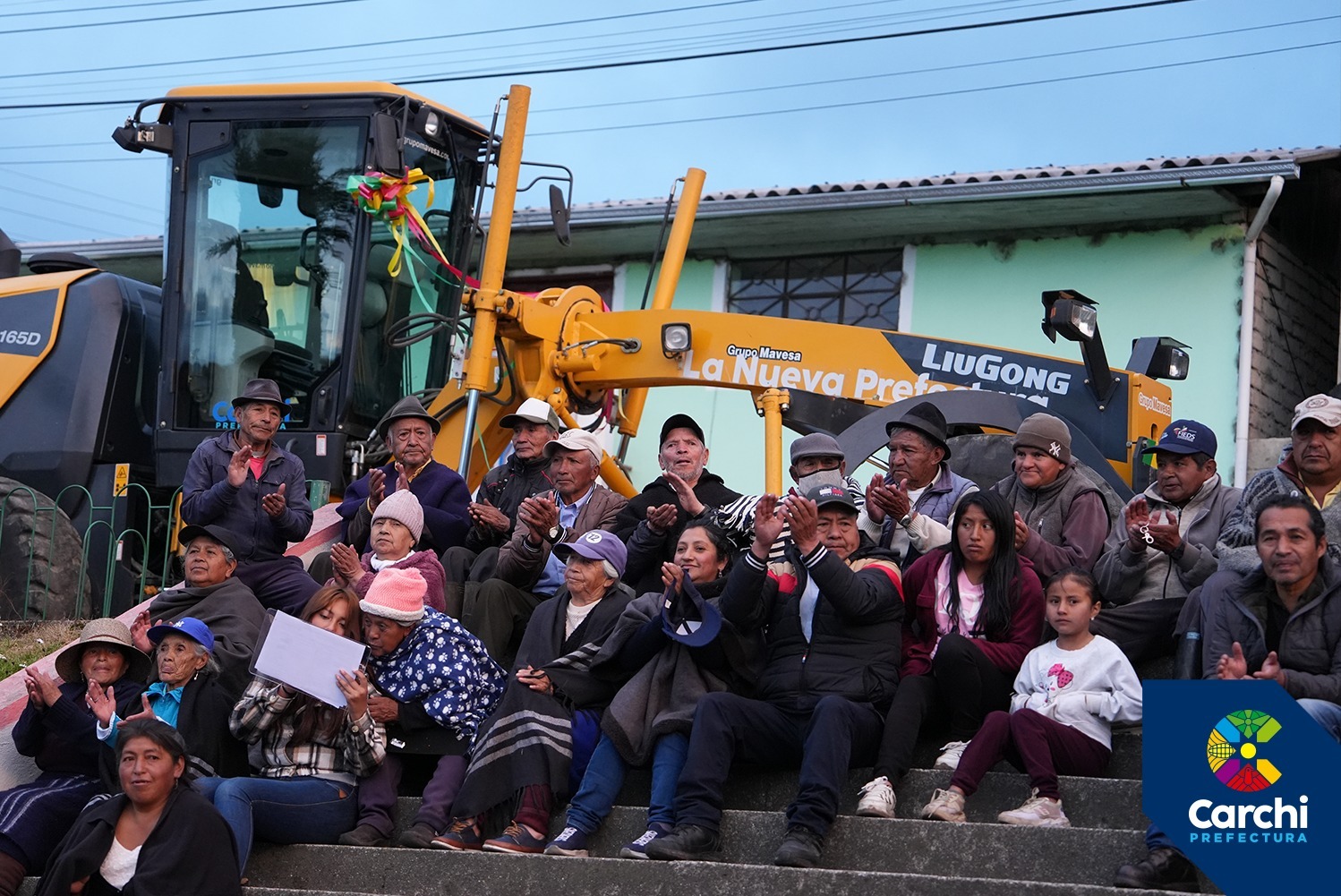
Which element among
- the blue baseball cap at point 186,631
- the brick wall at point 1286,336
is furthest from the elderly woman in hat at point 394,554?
the brick wall at point 1286,336

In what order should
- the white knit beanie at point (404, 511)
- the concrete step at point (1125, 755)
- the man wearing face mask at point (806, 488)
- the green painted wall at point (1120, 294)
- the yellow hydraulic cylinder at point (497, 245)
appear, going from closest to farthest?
the concrete step at point (1125, 755), the man wearing face mask at point (806, 488), the white knit beanie at point (404, 511), the yellow hydraulic cylinder at point (497, 245), the green painted wall at point (1120, 294)

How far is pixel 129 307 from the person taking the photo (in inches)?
432

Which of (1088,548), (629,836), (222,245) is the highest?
(222,245)

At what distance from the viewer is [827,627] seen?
22.0 ft

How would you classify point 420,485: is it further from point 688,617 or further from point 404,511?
point 688,617

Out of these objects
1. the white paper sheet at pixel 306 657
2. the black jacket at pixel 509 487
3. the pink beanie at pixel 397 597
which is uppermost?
the black jacket at pixel 509 487

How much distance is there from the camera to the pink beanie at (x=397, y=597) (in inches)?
277

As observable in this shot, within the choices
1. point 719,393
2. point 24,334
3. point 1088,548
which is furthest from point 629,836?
point 719,393

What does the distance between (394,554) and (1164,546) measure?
11.3 feet

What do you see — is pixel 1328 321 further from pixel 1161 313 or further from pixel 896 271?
pixel 896 271

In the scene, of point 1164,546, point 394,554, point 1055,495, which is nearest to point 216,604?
point 394,554

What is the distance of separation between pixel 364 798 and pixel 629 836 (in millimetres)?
1119

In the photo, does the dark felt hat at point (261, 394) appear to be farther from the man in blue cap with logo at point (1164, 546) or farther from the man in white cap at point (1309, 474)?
the man in white cap at point (1309, 474)

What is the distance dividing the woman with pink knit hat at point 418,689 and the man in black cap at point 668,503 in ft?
3.00
